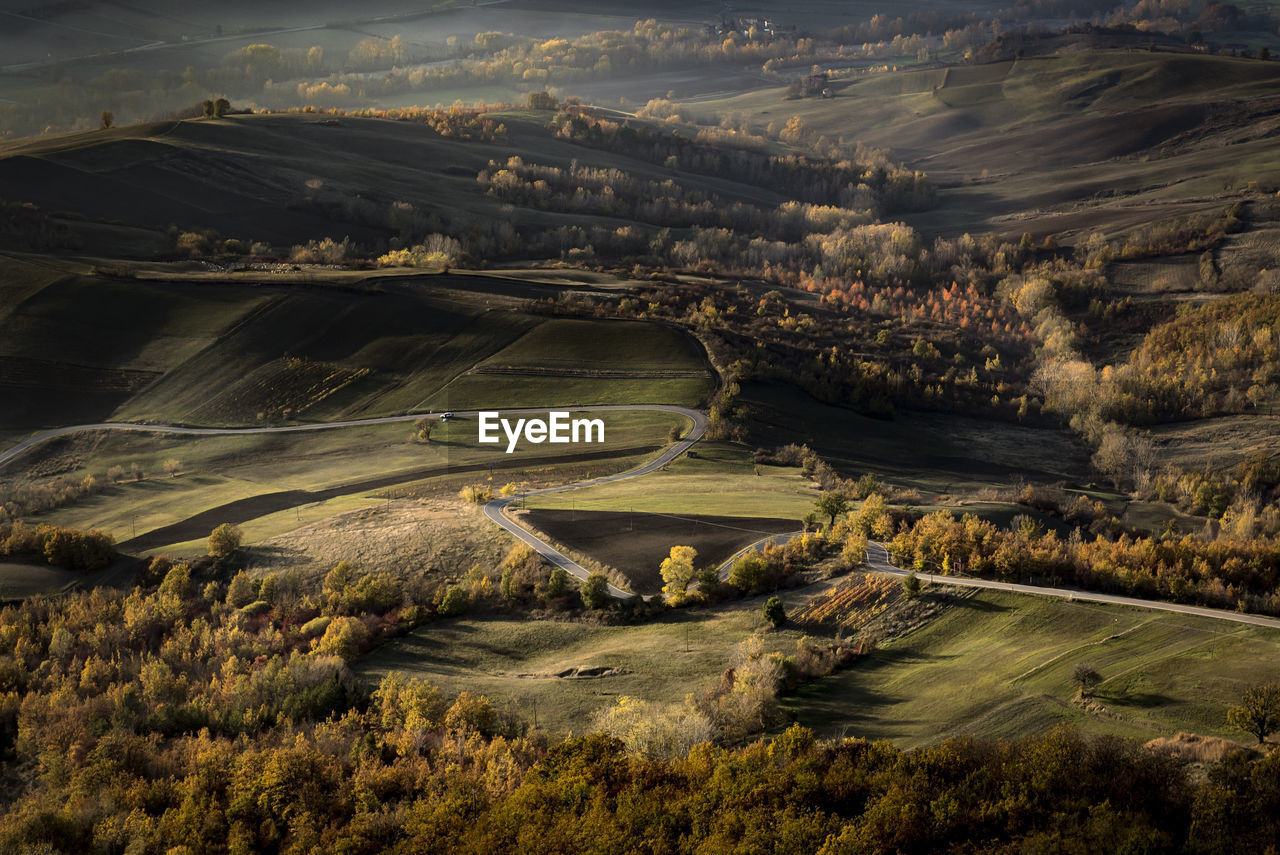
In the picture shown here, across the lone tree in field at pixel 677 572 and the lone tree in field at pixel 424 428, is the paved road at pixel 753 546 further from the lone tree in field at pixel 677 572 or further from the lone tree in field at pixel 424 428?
the lone tree in field at pixel 424 428

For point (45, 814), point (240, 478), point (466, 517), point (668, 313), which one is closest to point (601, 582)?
point (466, 517)

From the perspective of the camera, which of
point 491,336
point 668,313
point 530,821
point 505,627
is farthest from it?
point 668,313

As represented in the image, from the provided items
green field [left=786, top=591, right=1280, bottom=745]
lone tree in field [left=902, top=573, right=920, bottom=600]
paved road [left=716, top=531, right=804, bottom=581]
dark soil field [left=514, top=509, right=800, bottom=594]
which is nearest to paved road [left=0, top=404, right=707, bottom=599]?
dark soil field [left=514, top=509, right=800, bottom=594]

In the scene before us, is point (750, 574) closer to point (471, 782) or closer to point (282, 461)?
point (471, 782)

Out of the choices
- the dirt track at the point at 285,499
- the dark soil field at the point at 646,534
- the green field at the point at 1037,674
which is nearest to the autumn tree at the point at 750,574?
the dark soil field at the point at 646,534

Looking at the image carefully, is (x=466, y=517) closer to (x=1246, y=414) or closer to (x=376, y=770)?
(x=376, y=770)

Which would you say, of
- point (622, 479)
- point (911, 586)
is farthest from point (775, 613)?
point (622, 479)
